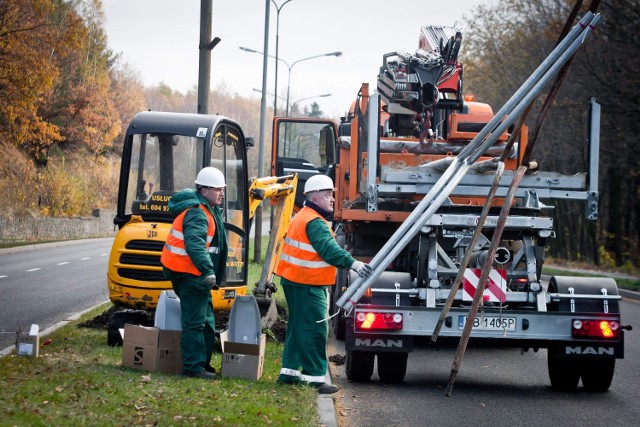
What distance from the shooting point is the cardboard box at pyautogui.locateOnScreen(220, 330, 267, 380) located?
997 cm

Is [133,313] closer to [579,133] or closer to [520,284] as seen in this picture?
[520,284]

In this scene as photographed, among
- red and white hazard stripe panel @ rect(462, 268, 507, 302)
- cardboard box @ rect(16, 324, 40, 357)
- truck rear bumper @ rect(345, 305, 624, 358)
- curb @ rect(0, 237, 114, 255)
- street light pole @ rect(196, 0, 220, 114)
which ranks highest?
street light pole @ rect(196, 0, 220, 114)

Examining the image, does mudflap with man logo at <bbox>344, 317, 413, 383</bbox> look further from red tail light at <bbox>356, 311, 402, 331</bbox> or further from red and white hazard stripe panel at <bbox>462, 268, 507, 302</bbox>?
red and white hazard stripe panel at <bbox>462, 268, 507, 302</bbox>

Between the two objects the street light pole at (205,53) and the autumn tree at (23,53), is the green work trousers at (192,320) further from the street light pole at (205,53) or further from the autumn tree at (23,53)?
the autumn tree at (23,53)

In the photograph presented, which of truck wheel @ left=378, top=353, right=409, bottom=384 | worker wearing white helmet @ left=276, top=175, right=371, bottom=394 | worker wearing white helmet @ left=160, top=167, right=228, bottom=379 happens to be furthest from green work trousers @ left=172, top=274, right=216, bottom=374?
truck wheel @ left=378, top=353, right=409, bottom=384

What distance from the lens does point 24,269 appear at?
2719 centimetres

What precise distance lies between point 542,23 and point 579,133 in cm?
533

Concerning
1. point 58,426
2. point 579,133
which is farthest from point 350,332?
point 579,133

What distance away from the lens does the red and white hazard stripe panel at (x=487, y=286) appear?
34.0 ft

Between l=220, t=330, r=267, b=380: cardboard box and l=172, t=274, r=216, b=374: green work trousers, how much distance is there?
0.21m

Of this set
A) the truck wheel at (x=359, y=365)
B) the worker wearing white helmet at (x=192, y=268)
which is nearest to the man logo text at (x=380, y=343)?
the truck wheel at (x=359, y=365)

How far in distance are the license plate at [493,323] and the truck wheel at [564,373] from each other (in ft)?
2.68

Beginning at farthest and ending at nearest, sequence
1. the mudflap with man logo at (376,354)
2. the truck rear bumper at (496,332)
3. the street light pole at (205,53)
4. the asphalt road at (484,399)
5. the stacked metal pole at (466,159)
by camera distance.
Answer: the street light pole at (205,53) → the mudflap with man logo at (376,354) → the truck rear bumper at (496,332) → the stacked metal pole at (466,159) → the asphalt road at (484,399)

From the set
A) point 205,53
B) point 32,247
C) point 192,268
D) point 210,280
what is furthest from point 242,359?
point 32,247
